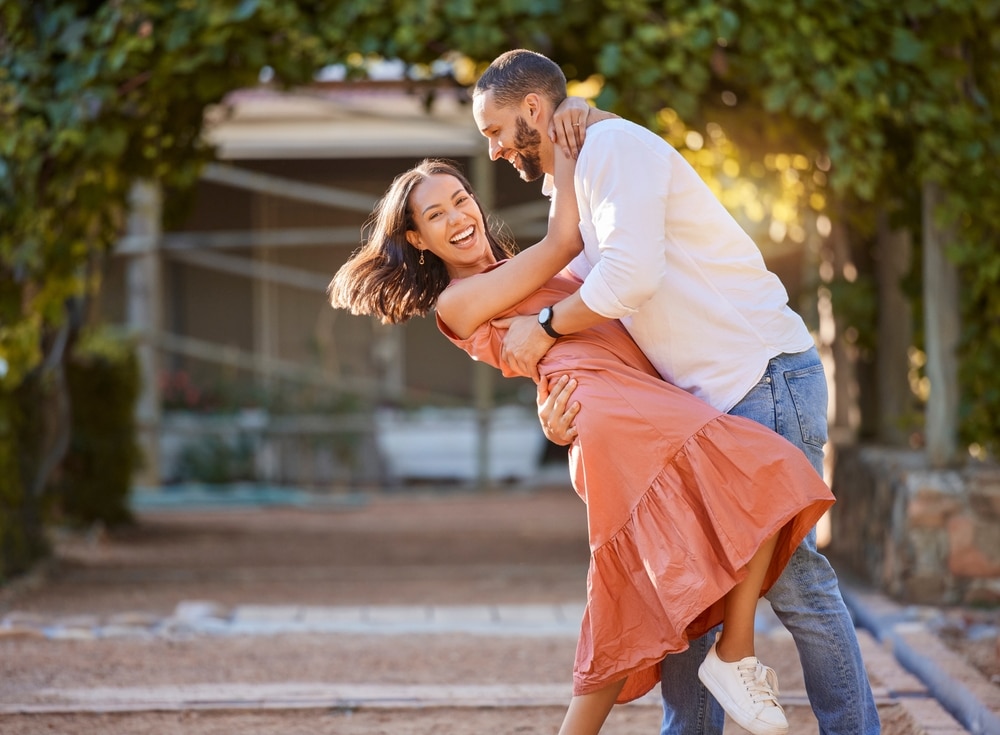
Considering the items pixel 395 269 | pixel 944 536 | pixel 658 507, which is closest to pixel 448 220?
pixel 395 269

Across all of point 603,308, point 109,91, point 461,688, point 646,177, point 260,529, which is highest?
point 109,91

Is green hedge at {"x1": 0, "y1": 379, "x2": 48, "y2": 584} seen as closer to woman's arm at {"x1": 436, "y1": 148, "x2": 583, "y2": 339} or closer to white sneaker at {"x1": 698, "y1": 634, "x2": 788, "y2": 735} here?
woman's arm at {"x1": 436, "y1": 148, "x2": 583, "y2": 339}

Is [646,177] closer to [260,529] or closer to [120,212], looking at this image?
[120,212]

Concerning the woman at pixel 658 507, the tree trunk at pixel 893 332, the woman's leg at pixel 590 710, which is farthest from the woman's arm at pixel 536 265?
the tree trunk at pixel 893 332

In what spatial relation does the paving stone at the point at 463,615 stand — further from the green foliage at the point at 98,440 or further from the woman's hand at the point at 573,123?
the green foliage at the point at 98,440

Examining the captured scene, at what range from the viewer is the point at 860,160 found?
4879 mm

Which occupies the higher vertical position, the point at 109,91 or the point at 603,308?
the point at 109,91

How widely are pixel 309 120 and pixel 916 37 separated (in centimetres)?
622

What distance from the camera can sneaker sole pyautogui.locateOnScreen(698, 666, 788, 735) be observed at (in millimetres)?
2377

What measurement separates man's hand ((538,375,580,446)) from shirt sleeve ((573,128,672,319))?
0.64 feet

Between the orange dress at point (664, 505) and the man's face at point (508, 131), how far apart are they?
1.52 feet

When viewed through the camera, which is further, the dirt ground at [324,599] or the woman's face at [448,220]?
the dirt ground at [324,599]

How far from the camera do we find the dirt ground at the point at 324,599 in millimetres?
3400

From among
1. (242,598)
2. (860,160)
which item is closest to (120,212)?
(242,598)
